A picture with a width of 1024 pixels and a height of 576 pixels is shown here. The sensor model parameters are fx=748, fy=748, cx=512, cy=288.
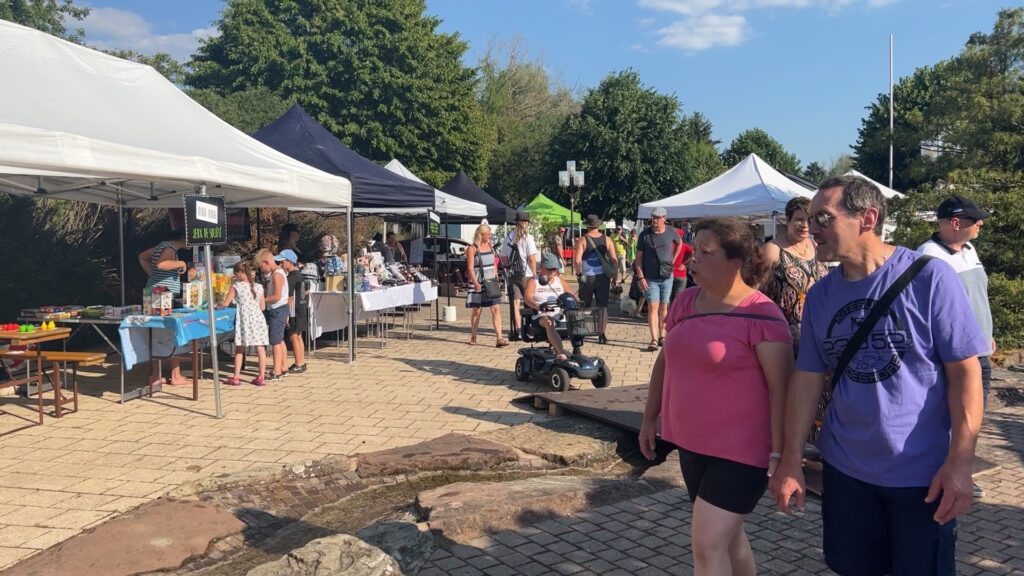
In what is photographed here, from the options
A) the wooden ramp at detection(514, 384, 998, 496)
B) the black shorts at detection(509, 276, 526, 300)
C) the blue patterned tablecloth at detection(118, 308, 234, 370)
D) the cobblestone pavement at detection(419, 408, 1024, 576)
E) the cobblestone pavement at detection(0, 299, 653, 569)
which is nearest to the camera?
the cobblestone pavement at detection(419, 408, 1024, 576)

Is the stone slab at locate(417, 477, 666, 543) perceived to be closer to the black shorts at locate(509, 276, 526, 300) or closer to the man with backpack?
the man with backpack

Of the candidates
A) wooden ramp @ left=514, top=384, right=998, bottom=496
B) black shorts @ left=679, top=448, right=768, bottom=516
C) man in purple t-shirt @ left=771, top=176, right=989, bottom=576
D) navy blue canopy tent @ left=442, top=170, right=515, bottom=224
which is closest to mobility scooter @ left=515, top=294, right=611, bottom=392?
wooden ramp @ left=514, top=384, right=998, bottom=496

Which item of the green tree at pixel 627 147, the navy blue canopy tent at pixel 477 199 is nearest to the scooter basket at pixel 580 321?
the navy blue canopy tent at pixel 477 199

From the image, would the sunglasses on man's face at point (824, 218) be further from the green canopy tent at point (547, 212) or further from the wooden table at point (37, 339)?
the green canopy tent at point (547, 212)

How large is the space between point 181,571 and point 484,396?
3.97 metres

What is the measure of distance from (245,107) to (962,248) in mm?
26100

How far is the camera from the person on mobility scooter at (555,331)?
24.8ft

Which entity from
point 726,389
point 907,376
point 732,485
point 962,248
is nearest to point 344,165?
point 962,248

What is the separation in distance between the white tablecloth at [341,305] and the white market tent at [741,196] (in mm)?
4603

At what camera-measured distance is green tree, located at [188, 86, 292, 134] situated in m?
24.6

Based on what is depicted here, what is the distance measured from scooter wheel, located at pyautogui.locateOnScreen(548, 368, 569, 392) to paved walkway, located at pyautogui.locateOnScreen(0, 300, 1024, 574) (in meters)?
0.37

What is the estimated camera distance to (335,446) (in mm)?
5750

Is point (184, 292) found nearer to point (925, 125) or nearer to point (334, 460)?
point (334, 460)

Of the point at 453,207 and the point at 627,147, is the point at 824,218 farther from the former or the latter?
the point at 627,147
